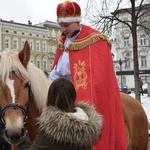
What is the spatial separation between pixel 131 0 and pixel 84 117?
1656 centimetres

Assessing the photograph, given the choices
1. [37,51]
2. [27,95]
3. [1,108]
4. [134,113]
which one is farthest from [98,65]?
[37,51]

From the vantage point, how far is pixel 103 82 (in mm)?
3596

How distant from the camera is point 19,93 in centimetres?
300

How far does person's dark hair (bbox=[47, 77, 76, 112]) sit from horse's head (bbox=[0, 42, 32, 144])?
1.24 feet

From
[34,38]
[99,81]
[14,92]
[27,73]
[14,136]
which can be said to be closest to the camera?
[14,136]

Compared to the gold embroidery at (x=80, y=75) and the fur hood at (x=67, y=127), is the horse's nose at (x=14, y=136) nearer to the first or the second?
the fur hood at (x=67, y=127)

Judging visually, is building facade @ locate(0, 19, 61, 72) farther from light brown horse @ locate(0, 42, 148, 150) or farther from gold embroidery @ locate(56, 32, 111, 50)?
light brown horse @ locate(0, 42, 148, 150)

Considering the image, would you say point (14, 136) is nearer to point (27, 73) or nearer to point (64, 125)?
point (64, 125)

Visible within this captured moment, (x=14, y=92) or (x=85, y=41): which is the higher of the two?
(x=85, y=41)

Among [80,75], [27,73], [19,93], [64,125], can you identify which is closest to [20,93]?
[19,93]

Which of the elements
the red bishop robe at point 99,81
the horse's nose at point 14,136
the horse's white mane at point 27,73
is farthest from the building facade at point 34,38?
the horse's nose at point 14,136

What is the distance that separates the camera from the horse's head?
277 cm

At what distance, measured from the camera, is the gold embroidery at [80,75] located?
3.65 metres

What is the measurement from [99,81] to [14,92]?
3.33ft
